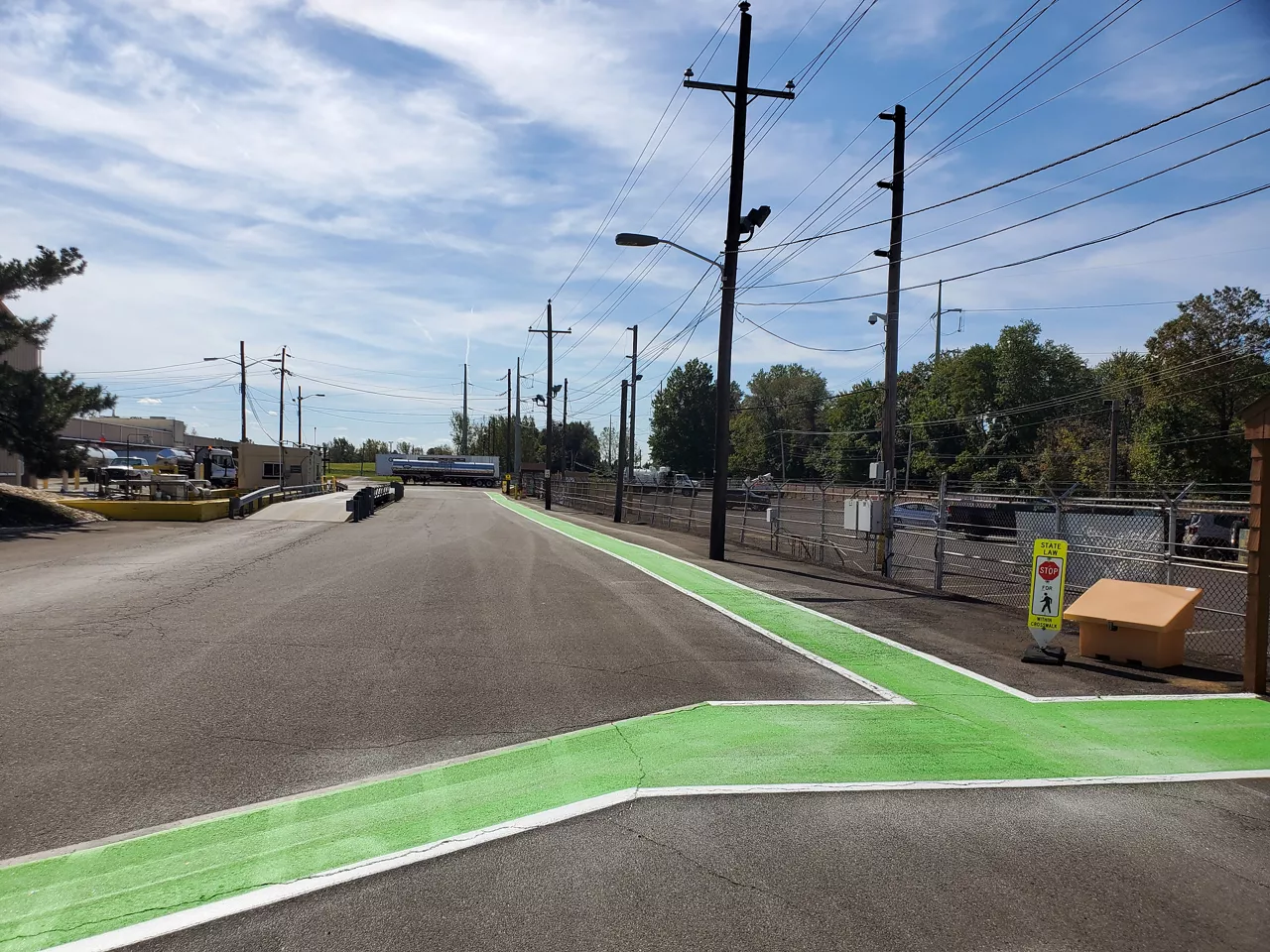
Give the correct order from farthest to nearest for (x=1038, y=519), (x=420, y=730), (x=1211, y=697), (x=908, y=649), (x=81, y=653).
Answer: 1. (x=1038, y=519)
2. (x=908, y=649)
3. (x=81, y=653)
4. (x=1211, y=697)
5. (x=420, y=730)

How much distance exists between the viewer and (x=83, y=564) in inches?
622

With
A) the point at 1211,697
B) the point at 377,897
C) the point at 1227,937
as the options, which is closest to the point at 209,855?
the point at 377,897

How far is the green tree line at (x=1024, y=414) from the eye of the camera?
3538cm

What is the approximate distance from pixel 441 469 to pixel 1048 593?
327ft

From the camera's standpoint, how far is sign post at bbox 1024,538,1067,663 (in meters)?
9.21

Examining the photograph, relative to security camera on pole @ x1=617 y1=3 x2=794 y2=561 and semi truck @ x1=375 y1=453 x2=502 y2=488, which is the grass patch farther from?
semi truck @ x1=375 y1=453 x2=502 y2=488

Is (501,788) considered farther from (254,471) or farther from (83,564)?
(254,471)

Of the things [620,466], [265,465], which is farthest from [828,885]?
[265,465]

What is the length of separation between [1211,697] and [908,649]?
9.66 feet

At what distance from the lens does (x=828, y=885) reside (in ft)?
13.5

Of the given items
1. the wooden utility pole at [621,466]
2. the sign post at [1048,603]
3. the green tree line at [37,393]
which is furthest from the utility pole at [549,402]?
the sign post at [1048,603]

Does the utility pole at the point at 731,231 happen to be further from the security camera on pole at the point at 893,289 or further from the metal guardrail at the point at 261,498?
the metal guardrail at the point at 261,498

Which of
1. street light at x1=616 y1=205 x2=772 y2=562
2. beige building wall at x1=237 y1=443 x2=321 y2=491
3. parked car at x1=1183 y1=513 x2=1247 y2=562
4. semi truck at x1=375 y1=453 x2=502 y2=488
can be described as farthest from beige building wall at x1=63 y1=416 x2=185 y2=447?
parked car at x1=1183 y1=513 x2=1247 y2=562

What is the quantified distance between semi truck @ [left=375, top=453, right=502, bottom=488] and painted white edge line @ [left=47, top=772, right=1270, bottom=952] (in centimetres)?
10214
